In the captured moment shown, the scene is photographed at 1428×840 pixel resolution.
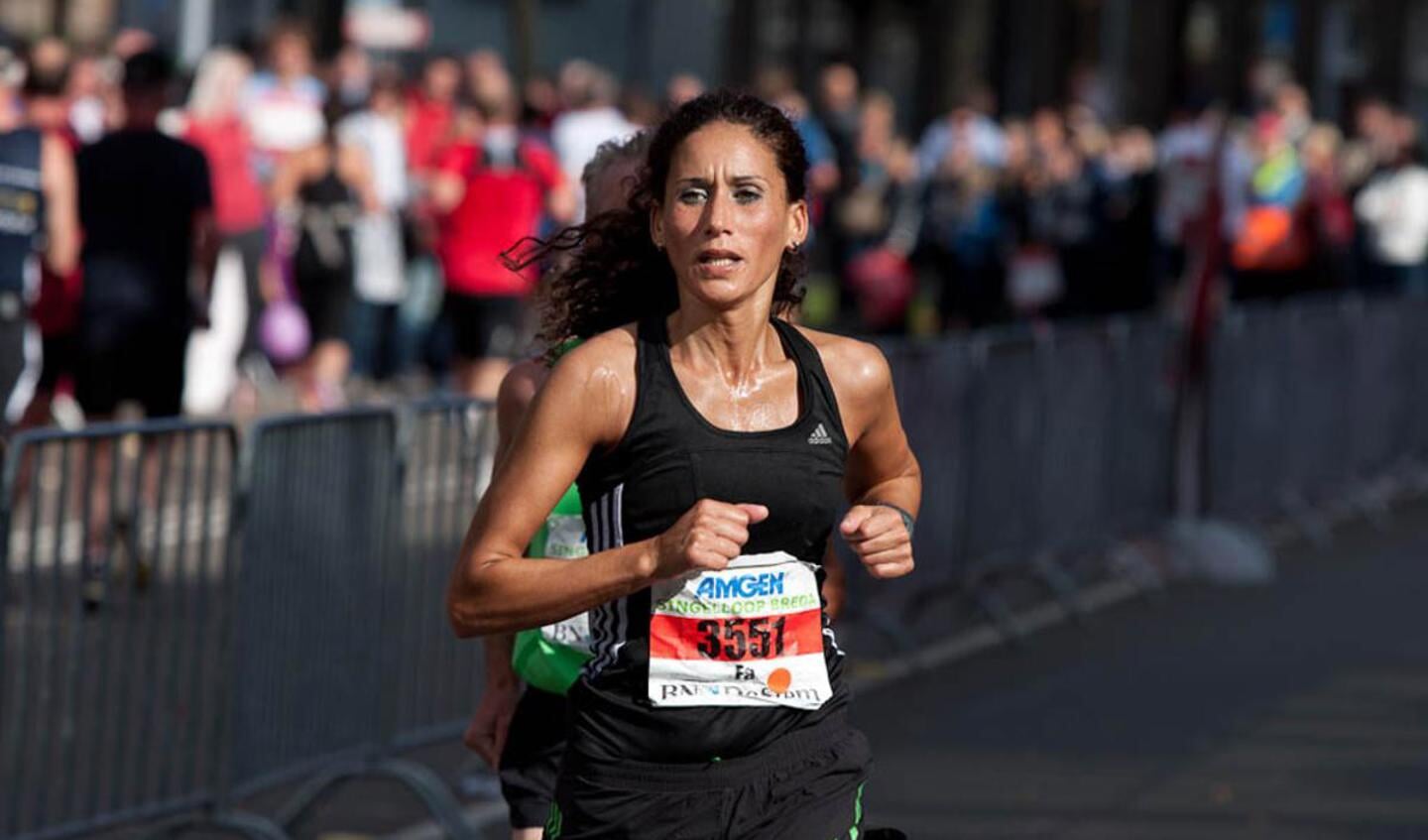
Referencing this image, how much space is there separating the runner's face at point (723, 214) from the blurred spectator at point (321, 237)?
11.5 metres

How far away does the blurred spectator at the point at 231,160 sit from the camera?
14773 mm

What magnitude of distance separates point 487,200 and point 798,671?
11404mm

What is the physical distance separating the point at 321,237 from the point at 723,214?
1172cm

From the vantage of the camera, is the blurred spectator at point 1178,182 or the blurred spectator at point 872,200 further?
the blurred spectator at point 872,200

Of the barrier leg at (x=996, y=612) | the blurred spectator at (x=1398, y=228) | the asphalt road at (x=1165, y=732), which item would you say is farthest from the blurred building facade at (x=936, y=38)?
the asphalt road at (x=1165, y=732)

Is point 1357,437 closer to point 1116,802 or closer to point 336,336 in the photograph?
point 336,336

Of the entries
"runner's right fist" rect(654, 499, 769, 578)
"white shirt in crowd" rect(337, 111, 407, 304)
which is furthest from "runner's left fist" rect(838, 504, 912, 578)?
"white shirt in crowd" rect(337, 111, 407, 304)

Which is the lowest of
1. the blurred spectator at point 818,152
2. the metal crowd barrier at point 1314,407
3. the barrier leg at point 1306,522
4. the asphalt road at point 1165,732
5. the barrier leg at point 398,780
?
the asphalt road at point 1165,732

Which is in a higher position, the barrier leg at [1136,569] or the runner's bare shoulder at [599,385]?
the runner's bare shoulder at [599,385]

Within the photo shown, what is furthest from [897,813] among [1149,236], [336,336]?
[1149,236]

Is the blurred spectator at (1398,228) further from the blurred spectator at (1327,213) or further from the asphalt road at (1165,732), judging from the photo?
the asphalt road at (1165,732)

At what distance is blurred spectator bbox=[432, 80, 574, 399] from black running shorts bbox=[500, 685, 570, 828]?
10122mm

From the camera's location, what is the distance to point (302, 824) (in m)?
7.75

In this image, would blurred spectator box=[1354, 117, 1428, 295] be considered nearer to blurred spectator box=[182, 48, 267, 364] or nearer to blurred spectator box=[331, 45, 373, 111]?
blurred spectator box=[331, 45, 373, 111]
